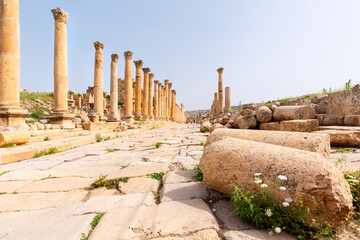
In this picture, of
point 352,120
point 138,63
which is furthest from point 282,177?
point 138,63

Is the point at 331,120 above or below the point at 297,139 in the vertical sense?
above

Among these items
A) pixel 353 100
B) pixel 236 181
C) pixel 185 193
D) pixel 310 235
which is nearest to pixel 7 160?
pixel 185 193

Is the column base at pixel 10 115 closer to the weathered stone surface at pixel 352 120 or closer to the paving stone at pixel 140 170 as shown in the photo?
the paving stone at pixel 140 170

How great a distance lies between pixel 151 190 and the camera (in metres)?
2.23

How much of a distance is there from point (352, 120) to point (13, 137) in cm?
996

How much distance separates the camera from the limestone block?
4.77 meters

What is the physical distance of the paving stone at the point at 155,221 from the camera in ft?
4.44

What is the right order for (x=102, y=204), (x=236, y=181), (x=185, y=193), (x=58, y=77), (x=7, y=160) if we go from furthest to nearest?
(x=58, y=77) → (x=7, y=160) → (x=185, y=193) → (x=102, y=204) → (x=236, y=181)

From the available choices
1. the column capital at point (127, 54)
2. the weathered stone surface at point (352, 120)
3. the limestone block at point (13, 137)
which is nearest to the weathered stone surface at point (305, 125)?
the weathered stone surface at point (352, 120)

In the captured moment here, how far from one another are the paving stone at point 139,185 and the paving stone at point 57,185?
56 cm

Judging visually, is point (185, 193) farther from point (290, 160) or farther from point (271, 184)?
point (290, 160)

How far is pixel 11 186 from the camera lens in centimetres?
249

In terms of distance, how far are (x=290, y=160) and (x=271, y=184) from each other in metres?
0.29

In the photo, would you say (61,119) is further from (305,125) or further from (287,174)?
(305,125)
